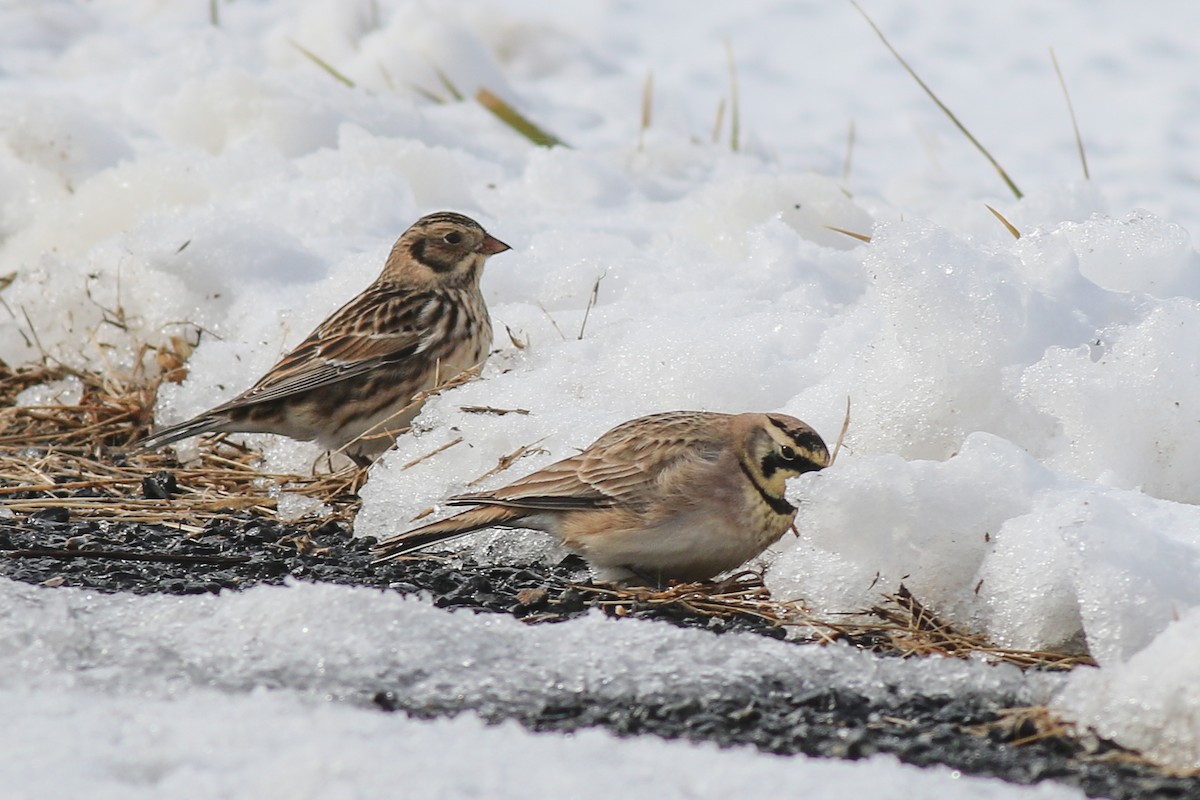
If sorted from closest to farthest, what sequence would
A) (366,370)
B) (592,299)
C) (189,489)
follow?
1. (189,489)
2. (366,370)
3. (592,299)

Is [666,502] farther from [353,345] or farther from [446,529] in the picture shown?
[353,345]

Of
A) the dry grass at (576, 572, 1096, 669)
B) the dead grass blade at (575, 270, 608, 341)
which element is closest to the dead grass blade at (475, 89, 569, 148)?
the dead grass blade at (575, 270, 608, 341)

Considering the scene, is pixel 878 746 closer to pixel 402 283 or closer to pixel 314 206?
pixel 402 283

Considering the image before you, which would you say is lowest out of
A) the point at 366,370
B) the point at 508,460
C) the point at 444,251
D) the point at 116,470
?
the point at 116,470

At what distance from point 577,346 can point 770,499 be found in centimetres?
154

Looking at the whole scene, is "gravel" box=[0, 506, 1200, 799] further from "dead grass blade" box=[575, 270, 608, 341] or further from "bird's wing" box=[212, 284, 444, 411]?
"dead grass blade" box=[575, 270, 608, 341]

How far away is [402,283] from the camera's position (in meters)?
6.72

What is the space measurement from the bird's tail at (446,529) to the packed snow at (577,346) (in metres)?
0.27

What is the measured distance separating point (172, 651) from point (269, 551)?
4.19 feet

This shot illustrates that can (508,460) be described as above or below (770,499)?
below

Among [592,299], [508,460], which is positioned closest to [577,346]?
[592,299]

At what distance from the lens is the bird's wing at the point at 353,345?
6.16m

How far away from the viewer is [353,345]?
6297 mm

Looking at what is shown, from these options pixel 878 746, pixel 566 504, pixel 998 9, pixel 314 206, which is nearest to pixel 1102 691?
pixel 878 746
